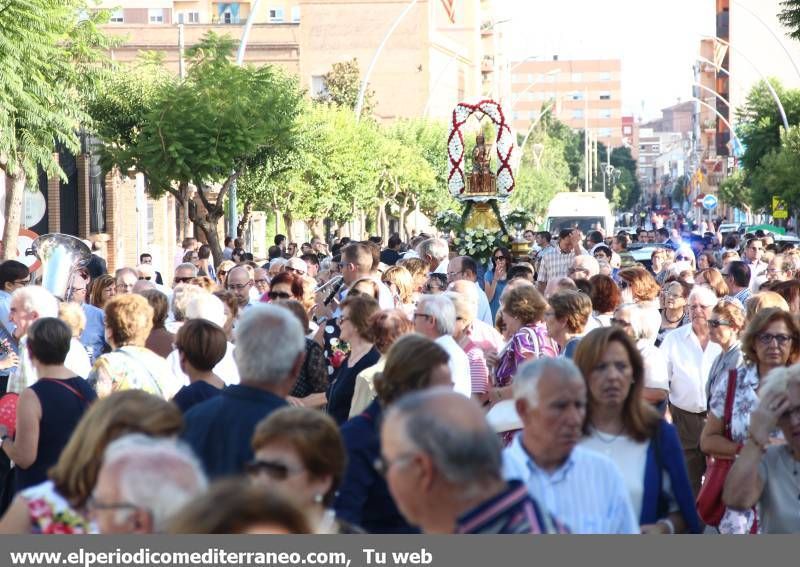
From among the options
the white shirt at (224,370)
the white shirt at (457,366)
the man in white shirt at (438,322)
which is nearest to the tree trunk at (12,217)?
the white shirt at (224,370)

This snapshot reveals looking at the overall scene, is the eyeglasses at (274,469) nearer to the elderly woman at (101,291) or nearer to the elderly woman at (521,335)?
the elderly woman at (521,335)

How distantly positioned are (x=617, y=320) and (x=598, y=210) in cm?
3917

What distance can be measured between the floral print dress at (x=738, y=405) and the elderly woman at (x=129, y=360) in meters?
2.68

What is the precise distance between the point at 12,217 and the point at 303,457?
61.2ft

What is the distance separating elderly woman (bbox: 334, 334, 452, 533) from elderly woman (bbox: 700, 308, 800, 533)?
1.92 m

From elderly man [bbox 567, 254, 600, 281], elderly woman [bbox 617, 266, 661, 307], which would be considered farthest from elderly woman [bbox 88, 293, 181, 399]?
elderly man [bbox 567, 254, 600, 281]

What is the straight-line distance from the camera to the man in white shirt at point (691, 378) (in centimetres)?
1064

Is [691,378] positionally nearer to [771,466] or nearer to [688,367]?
[688,367]

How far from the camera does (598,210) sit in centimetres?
4906

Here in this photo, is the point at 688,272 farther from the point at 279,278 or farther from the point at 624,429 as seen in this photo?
the point at 624,429

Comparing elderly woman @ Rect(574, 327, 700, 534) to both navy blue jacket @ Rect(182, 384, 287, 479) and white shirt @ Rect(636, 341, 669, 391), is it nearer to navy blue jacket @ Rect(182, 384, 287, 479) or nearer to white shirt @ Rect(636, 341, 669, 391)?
navy blue jacket @ Rect(182, 384, 287, 479)

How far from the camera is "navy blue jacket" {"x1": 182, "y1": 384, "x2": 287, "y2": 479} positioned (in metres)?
5.89

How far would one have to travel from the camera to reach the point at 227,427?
5980 millimetres

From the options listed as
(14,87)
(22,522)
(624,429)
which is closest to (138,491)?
(22,522)
